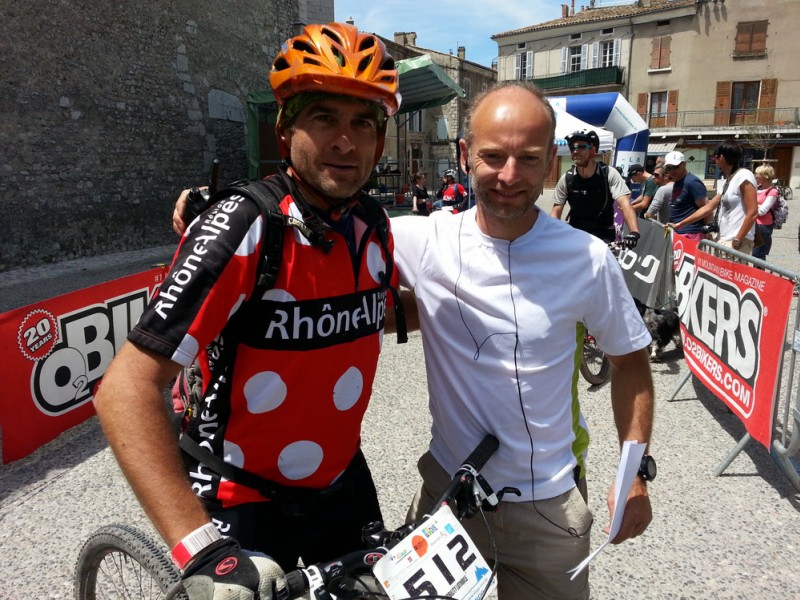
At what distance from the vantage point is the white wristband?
1030mm

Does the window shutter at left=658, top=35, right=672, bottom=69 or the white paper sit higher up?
the window shutter at left=658, top=35, right=672, bottom=69

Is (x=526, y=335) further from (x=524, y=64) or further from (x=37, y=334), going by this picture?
(x=524, y=64)

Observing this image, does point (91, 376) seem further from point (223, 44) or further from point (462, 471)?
point (223, 44)

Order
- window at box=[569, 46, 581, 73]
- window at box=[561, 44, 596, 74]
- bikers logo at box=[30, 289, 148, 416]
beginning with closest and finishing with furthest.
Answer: bikers logo at box=[30, 289, 148, 416]
window at box=[561, 44, 596, 74]
window at box=[569, 46, 581, 73]

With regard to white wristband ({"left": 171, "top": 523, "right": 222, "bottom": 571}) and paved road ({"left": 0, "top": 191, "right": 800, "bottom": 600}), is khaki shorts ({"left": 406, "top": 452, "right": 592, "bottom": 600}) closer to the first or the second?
white wristband ({"left": 171, "top": 523, "right": 222, "bottom": 571})

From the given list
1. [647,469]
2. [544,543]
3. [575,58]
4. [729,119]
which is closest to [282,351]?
[544,543]

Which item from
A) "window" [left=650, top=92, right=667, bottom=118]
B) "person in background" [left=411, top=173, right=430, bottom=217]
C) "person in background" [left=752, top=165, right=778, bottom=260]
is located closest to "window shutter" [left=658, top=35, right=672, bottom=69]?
"window" [left=650, top=92, right=667, bottom=118]

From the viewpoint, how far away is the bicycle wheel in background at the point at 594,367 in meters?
4.95

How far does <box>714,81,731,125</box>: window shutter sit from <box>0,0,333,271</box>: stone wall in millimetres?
34596

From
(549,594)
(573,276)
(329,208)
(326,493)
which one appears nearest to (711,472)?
(549,594)

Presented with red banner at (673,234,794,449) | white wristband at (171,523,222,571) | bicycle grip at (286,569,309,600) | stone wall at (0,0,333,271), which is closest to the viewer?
white wristband at (171,523,222,571)

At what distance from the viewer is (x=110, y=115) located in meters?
12.0

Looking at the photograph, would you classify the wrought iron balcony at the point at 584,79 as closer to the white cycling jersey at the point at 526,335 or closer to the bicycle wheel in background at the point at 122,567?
the white cycling jersey at the point at 526,335

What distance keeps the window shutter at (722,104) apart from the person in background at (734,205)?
37.9m
